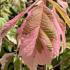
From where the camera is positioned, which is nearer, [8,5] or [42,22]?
[42,22]

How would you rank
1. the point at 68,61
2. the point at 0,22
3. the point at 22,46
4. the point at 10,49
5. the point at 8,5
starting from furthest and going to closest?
the point at 8,5 → the point at 10,49 → the point at 0,22 → the point at 68,61 → the point at 22,46

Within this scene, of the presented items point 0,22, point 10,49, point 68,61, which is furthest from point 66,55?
point 10,49

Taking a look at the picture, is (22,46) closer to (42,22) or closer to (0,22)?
(42,22)

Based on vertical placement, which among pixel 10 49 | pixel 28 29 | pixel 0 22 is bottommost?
pixel 10 49

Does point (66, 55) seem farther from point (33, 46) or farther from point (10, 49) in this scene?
point (33, 46)

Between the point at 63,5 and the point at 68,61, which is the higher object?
the point at 63,5

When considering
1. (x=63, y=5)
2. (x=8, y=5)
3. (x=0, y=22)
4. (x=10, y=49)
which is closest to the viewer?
(x=63, y=5)
